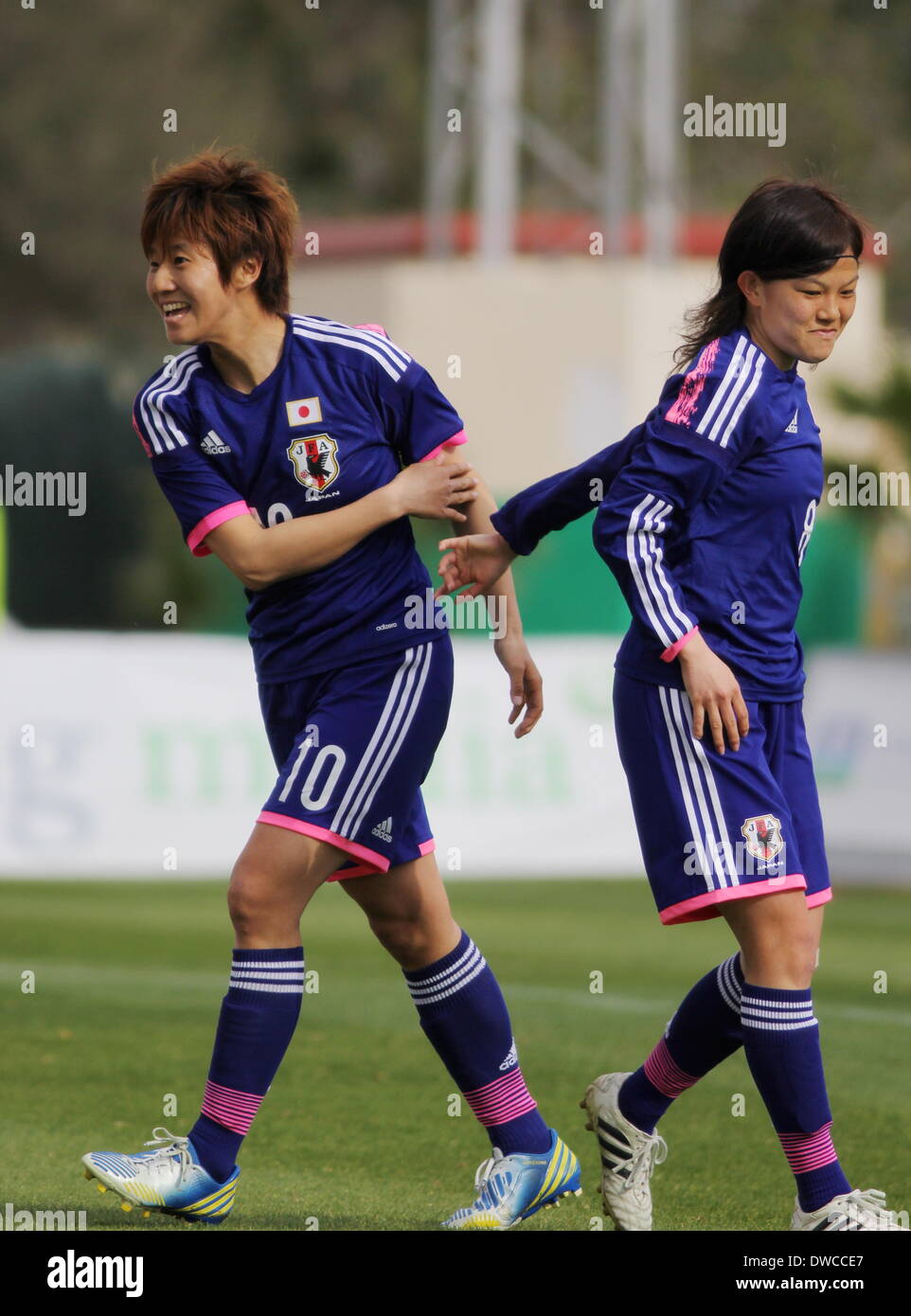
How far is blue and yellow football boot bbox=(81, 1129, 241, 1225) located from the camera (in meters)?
4.62

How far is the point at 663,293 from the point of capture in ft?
89.9

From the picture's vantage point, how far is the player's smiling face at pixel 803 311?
4.63 metres

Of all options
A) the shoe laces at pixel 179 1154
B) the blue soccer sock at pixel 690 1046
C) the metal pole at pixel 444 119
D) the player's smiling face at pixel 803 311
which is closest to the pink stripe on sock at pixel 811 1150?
the blue soccer sock at pixel 690 1046

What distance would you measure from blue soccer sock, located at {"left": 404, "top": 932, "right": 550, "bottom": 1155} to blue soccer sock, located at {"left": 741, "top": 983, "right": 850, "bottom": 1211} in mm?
670

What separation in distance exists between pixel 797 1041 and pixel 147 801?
8866 mm

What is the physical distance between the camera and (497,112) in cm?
2425

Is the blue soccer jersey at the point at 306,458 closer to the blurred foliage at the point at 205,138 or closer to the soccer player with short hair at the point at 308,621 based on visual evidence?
the soccer player with short hair at the point at 308,621

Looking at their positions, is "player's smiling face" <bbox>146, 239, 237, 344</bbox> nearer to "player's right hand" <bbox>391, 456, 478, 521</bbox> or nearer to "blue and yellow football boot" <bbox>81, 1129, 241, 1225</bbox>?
"player's right hand" <bbox>391, 456, 478, 521</bbox>

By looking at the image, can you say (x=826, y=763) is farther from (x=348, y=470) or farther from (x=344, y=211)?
(x=344, y=211)

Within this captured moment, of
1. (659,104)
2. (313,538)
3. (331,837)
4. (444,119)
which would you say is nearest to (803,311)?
(313,538)

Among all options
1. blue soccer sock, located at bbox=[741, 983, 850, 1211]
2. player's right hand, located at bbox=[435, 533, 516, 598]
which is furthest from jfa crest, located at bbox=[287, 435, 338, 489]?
blue soccer sock, located at bbox=[741, 983, 850, 1211]

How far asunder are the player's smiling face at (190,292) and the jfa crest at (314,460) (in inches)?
12.8

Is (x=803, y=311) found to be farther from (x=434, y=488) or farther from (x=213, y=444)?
(x=213, y=444)
